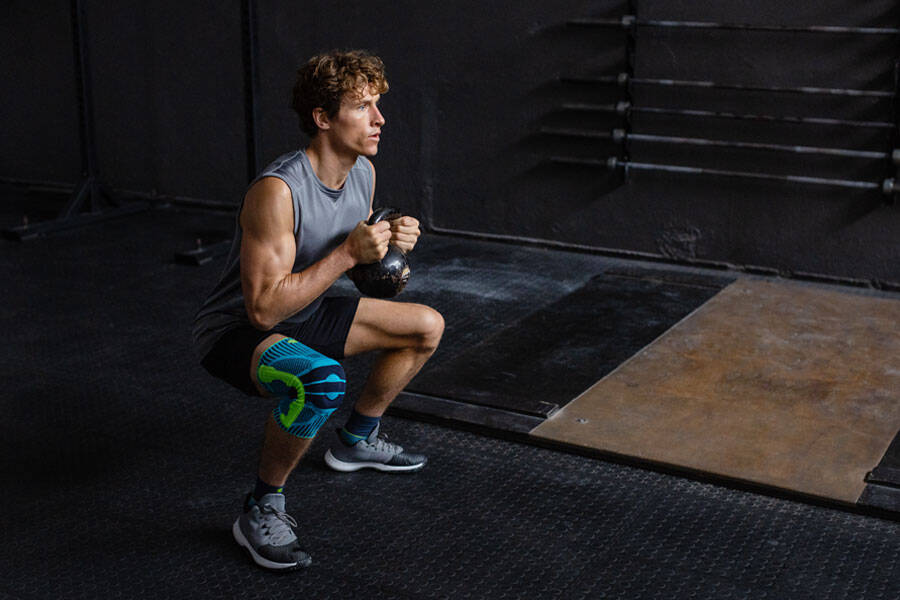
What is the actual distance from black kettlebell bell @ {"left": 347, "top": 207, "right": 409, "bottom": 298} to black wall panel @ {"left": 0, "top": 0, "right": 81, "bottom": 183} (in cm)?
→ 401

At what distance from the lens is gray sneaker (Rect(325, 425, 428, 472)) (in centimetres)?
260

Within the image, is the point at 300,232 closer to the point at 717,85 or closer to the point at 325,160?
the point at 325,160

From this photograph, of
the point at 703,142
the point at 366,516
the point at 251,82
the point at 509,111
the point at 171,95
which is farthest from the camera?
the point at 171,95

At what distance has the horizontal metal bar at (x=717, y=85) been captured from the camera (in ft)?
13.5

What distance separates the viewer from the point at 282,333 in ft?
7.66

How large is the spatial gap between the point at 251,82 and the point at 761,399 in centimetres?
263

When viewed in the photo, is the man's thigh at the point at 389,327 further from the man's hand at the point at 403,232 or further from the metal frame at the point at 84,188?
the metal frame at the point at 84,188

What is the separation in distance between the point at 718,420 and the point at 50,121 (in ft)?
14.3

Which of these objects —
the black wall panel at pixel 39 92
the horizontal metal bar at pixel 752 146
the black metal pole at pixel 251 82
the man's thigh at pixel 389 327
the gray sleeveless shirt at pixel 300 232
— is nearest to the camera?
the gray sleeveless shirt at pixel 300 232

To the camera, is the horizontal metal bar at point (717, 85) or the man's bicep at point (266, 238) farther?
the horizontal metal bar at point (717, 85)

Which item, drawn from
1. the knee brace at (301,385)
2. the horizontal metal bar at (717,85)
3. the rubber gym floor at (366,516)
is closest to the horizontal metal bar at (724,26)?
the horizontal metal bar at (717,85)

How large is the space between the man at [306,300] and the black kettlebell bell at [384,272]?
35mm

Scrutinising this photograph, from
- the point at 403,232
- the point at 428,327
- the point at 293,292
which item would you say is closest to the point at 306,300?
the point at 293,292

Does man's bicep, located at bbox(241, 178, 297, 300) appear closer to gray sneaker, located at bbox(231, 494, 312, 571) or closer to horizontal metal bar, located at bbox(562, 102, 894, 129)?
gray sneaker, located at bbox(231, 494, 312, 571)
